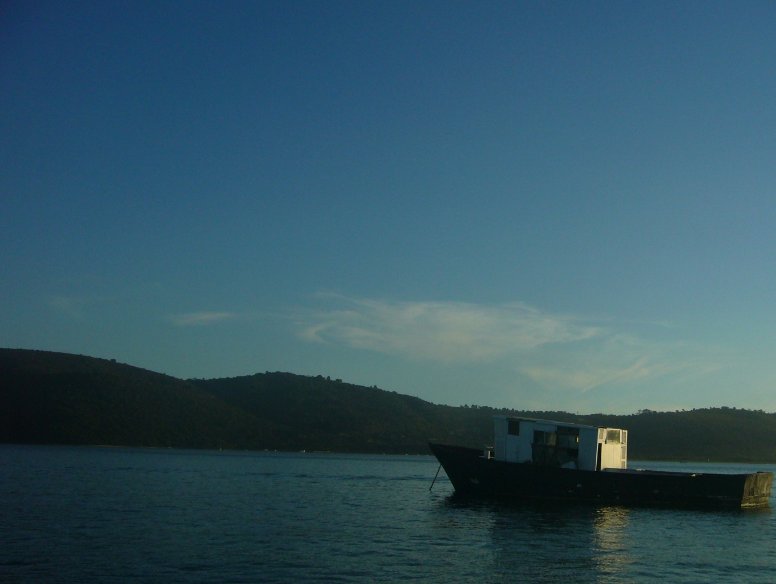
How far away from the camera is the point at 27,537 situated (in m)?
30.3

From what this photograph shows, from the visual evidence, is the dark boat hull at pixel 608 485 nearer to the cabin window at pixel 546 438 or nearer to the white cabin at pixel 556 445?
the white cabin at pixel 556 445

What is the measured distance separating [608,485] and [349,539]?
69.7ft

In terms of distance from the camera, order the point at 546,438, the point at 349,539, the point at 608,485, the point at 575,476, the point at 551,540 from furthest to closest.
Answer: the point at 546,438, the point at 608,485, the point at 575,476, the point at 551,540, the point at 349,539

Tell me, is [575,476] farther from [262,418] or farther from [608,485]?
[262,418]

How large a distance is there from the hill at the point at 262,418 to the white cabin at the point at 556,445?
325ft

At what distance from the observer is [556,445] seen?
49719 mm

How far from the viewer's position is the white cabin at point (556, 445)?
49.4 m

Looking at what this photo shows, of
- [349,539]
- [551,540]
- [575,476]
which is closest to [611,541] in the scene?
[551,540]

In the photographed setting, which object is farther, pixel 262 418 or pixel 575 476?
pixel 262 418

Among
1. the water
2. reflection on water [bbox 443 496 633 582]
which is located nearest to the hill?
the water

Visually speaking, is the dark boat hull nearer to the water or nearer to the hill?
the water

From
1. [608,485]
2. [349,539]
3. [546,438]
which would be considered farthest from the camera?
[546,438]

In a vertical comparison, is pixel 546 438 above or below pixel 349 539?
above

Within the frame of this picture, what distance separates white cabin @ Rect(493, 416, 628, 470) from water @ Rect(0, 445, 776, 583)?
114 inches
